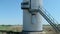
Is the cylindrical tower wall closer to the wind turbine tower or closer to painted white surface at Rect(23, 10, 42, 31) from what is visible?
the wind turbine tower

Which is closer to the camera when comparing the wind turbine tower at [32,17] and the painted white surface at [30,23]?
the wind turbine tower at [32,17]

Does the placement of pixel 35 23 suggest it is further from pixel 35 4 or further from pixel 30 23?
Result: pixel 35 4

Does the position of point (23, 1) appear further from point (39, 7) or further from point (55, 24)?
point (55, 24)

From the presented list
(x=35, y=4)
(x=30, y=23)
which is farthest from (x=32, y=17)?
(x=35, y=4)

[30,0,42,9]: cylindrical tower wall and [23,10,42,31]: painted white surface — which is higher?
[30,0,42,9]: cylindrical tower wall

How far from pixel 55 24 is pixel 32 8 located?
4.53 m

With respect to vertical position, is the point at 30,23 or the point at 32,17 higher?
the point at 32,17

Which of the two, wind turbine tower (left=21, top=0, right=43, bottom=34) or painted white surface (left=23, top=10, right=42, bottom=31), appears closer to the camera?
wind turbine tower (left=21, top=0, right=43, bottom=34)

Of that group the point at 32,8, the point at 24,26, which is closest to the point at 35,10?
the point at 32,8

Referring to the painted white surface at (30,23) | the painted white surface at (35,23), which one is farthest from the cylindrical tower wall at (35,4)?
the painted white surface at (30,23)

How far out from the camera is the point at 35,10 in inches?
1516

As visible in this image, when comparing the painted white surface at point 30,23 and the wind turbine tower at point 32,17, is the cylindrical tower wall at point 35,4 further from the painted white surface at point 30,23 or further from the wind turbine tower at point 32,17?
the painted white surface at point 30,23

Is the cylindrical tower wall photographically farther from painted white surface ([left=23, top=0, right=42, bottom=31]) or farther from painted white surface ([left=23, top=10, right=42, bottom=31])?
painted white surface ([left=23, top=10, right=42, bottom=31])

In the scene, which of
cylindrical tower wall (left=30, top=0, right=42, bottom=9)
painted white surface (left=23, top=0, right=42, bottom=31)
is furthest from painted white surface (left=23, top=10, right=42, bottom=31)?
cylindrical tower wall (left=30, top=0, right=42, bottom=9)
